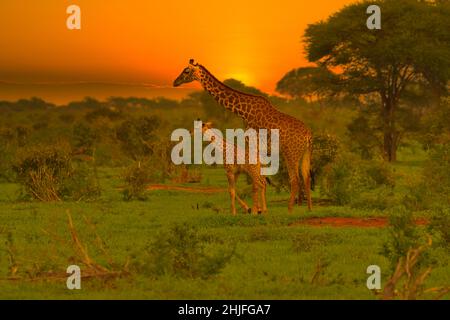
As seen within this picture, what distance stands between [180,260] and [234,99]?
6733 mm

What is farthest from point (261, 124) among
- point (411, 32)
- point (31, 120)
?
point (31, 120)

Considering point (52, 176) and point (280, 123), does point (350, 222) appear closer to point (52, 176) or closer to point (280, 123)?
point (280, 123)

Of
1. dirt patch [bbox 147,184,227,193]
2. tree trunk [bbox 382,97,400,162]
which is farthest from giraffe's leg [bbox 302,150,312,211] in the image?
tree trunk [bbox 382,97,400,162]

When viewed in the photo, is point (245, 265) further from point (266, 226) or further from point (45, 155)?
point (45, 155)

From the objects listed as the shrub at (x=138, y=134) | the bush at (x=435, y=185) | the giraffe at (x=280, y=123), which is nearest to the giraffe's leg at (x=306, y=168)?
the giraffe at (x=280, y=123)

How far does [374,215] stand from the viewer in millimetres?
15141

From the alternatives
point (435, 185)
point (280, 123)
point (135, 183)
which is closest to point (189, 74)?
point (280, 123)

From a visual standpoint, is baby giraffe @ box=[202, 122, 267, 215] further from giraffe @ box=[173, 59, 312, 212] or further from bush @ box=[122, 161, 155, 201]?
bush @ box=[122, 161, 155, 201]

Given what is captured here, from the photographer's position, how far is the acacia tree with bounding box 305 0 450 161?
3309 centimetres

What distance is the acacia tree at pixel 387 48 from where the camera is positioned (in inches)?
1303

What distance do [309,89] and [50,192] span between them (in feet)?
67.7

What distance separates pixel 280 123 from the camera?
15.6 metres

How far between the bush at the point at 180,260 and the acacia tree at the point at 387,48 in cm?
2334
